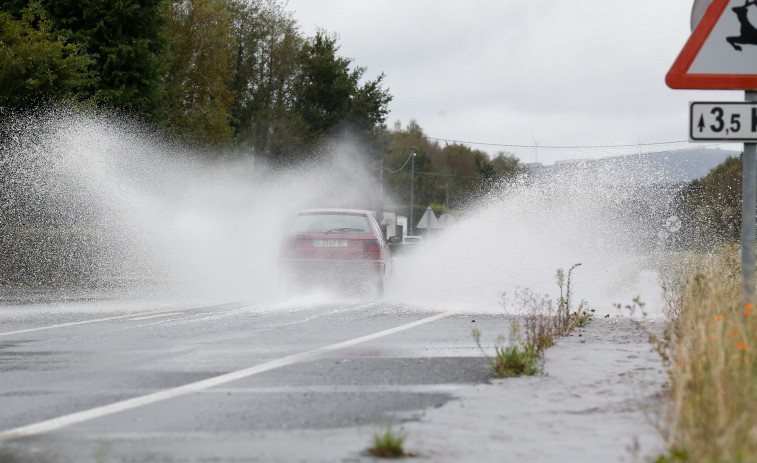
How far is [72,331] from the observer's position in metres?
11.6

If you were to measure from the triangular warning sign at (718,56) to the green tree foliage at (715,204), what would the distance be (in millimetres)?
26831

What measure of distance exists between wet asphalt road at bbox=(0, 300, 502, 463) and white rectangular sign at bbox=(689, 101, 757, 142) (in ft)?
7.56

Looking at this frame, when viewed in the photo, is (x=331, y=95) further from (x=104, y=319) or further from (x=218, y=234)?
(x=104, y=319)

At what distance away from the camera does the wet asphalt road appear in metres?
5.33

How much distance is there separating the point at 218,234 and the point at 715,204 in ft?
115

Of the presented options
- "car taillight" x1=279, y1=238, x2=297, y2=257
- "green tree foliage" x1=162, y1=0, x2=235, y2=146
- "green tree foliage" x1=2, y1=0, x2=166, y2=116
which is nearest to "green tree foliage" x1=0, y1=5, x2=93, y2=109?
"green tree foliage" x1=2, y1=0, x2=166, y2=116

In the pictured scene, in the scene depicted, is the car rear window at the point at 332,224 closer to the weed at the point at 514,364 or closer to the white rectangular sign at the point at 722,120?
the weed at the point at 514,364

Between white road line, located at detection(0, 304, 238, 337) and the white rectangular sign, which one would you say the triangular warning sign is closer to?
the white rectangular sign

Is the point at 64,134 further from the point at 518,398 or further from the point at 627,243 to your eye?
the point at 518,398

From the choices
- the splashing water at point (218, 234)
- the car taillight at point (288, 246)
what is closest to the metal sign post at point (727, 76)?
the splashing water at point (218, 234)

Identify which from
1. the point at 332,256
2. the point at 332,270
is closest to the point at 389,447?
the point at 332,270

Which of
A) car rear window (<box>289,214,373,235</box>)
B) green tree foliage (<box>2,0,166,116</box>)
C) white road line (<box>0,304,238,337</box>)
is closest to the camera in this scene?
white road line (<box>0,304,238,337</box>)

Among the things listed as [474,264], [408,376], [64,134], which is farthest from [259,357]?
[64,134]

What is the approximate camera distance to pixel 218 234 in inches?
1387
